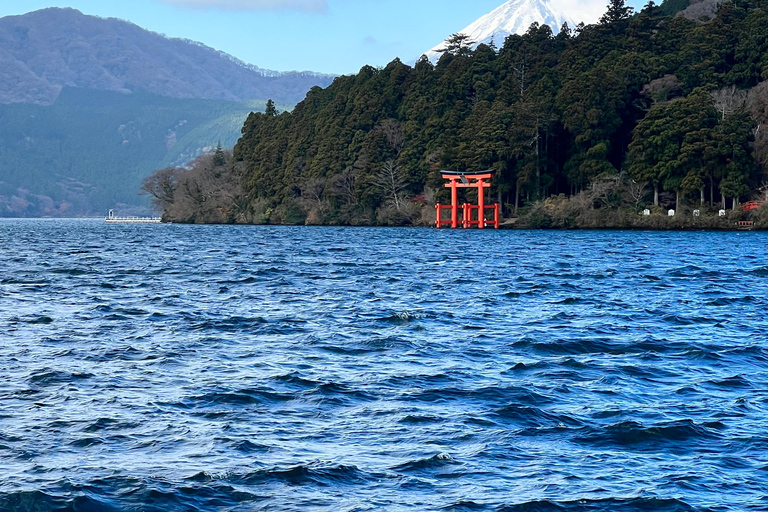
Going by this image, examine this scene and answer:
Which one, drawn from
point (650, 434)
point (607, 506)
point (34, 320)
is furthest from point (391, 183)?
point (607, 506)

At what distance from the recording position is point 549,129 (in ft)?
279

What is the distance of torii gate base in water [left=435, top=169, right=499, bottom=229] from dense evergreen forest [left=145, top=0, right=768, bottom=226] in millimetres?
2000

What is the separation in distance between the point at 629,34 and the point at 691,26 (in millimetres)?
6203

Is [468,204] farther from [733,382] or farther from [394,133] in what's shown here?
[733,382]

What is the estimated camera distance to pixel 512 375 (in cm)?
1446

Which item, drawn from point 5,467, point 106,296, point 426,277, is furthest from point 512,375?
point 426,277

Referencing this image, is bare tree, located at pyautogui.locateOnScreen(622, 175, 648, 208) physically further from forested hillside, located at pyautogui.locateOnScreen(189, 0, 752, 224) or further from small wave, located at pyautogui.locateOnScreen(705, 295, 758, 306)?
small wave, located at pyautogui.locateOnScreen(705, 295, 758, 306)

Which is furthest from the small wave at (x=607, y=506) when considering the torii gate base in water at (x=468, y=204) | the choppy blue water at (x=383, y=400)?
the torii gate base in water at (x=468, y=204)

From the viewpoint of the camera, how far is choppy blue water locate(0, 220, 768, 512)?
922 cm

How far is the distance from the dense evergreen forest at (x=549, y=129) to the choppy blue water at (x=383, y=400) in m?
49.5

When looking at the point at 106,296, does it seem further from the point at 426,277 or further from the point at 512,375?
the point at 512,375

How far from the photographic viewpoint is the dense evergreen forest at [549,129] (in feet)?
245

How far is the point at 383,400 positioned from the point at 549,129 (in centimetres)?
7508

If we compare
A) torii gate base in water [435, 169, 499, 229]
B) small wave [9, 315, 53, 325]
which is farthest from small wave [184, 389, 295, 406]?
torii gate base in water [435, 169, 499, 229]
